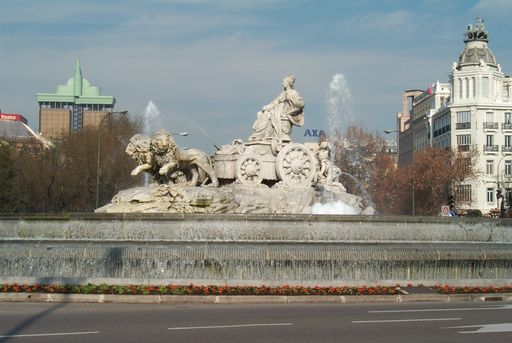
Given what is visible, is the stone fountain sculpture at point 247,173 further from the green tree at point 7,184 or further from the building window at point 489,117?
the building window at point 489,117

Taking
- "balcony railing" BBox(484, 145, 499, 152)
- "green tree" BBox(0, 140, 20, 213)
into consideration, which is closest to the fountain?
"green tree" BBox(0, 140, 20, 213)

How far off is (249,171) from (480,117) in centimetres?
6837

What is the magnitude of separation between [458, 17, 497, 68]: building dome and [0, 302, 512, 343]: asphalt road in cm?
8619

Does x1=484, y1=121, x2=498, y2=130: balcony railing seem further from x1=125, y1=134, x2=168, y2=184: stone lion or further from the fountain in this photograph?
x1=125, y1=134, x2=168, y2=184: stone lion

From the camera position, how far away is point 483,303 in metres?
20.9

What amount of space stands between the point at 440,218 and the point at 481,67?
72.1 metres

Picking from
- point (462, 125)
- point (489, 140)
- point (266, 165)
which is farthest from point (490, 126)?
point (266, 165)

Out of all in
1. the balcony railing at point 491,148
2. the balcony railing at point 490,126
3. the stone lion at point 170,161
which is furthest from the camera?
the balcony railing at point 490,126

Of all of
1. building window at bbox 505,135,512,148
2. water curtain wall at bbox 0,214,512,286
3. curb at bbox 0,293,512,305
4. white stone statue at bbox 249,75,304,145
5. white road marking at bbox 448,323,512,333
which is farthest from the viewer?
building window at bbox 505,135,512,148

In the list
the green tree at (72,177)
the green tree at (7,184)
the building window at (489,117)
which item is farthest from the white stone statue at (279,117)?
the building window at (489,117)

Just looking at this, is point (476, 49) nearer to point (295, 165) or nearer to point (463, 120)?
point (463, 120)

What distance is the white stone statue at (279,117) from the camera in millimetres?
36844

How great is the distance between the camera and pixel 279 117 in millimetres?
36781

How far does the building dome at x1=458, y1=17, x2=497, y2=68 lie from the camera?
101875 millimetres
